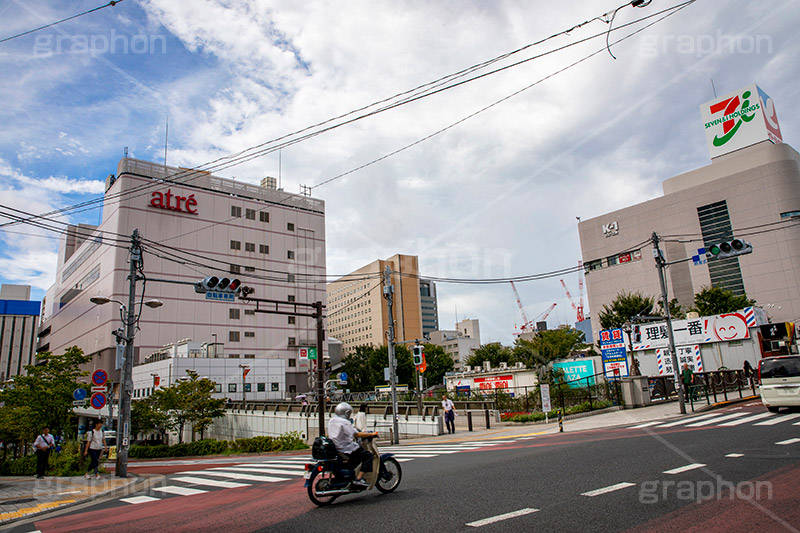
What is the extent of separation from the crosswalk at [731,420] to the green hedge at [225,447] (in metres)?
16.8

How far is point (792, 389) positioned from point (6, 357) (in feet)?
564

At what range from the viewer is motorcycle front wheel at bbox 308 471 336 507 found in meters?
7.76

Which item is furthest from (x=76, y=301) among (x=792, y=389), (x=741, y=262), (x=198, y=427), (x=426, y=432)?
(x=741, y=262)

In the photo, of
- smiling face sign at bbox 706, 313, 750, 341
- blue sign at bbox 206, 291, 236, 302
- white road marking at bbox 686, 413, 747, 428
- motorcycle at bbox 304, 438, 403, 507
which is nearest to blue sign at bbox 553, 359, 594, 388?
smiling face sign at bbox 706, 313, 750, 341

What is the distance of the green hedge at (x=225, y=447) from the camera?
2625 cm

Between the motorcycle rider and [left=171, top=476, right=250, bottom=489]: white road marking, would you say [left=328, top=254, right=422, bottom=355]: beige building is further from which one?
the motorcycle rider

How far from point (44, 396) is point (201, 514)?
25.7 metres

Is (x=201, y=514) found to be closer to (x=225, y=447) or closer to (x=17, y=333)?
(x=225, y=447)

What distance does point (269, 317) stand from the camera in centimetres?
7444

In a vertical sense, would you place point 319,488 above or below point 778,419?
above

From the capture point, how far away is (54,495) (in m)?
12.9

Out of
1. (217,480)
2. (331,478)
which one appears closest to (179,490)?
(217,480)

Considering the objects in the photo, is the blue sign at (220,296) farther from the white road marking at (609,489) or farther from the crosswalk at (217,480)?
the white road marking at (609,489)

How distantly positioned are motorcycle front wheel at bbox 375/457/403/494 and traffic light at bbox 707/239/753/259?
49.9ft
